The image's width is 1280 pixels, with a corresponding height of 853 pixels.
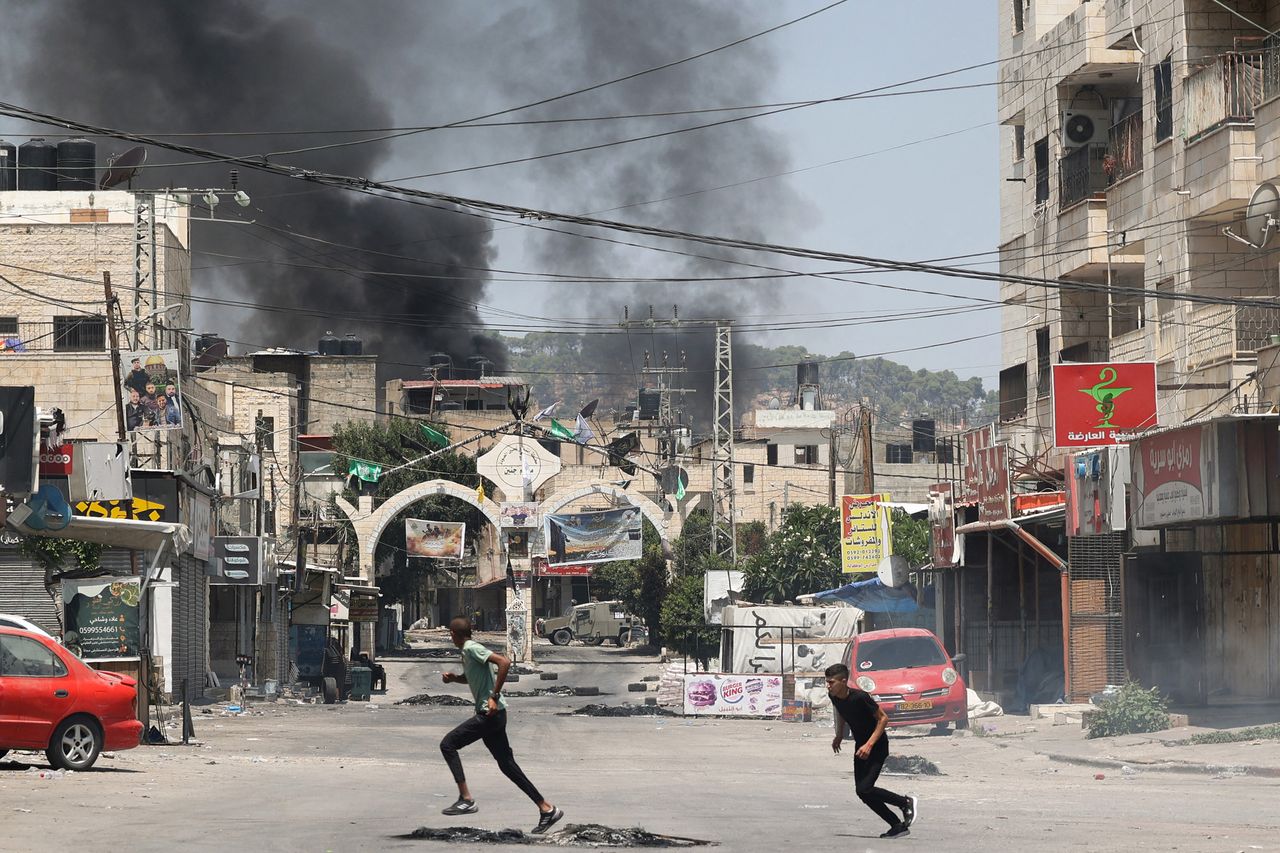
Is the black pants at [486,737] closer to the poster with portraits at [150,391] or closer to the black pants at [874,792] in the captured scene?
the black pants at [874,792]

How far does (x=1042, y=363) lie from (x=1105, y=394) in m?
10.1

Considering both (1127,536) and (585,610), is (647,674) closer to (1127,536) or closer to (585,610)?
(585,610)

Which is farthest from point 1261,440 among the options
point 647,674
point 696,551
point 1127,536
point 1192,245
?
point 696,551

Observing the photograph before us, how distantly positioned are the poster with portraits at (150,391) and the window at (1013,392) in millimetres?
18045

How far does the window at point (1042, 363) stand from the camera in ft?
119

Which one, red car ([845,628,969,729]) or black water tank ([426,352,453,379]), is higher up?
black water tank ([426,352,453,379])

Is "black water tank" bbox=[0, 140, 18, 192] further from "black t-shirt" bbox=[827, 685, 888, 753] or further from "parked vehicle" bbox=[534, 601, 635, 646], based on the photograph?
"black t-shirt" bbox=[827, 685, 888, 753]

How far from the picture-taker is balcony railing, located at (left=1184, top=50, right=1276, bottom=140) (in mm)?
26391

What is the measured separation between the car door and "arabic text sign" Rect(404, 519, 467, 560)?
52777mm

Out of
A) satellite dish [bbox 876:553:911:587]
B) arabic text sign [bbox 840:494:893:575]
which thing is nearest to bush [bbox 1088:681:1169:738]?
satellite dish [bbox 876:553:911:587]

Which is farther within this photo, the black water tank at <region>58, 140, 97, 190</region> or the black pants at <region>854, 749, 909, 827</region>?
the black water tank at <region>58, 140, 97, 190</region>

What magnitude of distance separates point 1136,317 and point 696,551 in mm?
51959

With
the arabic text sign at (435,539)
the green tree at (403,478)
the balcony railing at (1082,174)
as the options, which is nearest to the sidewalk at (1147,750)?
the balcony railing at (1082,174)

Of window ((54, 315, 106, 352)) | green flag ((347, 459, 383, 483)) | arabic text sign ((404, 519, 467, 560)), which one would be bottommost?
arabic text sign ((404, 519, 467, 560))
